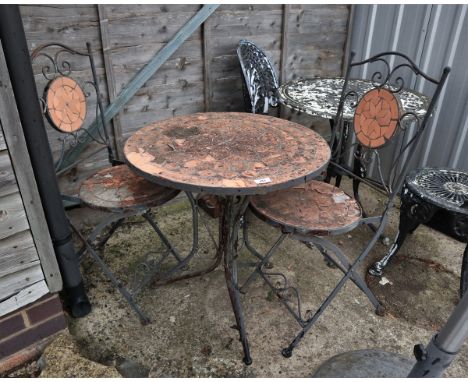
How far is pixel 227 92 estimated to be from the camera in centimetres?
368

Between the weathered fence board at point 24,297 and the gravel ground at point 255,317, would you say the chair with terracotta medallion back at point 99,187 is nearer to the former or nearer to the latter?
the gravel ground at point 255,317

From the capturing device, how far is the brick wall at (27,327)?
2.04m

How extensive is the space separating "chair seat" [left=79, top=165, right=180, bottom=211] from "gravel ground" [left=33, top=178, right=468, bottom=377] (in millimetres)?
829

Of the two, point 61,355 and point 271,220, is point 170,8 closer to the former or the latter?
point 271,220

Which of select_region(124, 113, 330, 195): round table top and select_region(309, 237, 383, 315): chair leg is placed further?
select_region(309, 237, 383, 315): chair leg

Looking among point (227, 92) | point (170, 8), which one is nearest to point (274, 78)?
point (227, 92)

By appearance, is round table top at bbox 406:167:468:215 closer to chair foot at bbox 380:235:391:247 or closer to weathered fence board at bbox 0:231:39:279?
chair foot at bbox 380:235:391:247

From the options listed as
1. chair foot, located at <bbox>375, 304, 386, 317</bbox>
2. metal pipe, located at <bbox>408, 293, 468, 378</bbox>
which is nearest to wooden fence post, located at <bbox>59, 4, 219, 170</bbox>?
chair foot, located at <bbox>375, 304, 386, 317</bbox>

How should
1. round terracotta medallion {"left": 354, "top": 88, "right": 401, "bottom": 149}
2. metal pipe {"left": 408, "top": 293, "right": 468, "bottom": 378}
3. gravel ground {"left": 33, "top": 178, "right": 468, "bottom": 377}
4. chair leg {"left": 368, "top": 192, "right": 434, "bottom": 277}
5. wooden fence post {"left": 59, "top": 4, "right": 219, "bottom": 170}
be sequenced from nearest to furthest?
1. metal pipe {"left": 408, "top": 293, "right": 468, "bottom": 378}
2. round terracotta medallion {"left": 354, "top": 88, "right": 401, "bottom": 149}
3. gravel ground {"left": 33, "top": 178, "right": 468, "bottom": 377}
4. chair leg {"left": 368, "top": 192, "right": 434, "bottom": 277}
5. wooden fence post {"left": 59, "top": 4, "right": 219, "bottom": 170}

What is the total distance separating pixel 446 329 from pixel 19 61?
200 centimetres

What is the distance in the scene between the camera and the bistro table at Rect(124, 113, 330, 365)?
5.72 ft

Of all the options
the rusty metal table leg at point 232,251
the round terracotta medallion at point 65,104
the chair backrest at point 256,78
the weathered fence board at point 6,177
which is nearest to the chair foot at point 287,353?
the rusty metal table leg at point 232,251

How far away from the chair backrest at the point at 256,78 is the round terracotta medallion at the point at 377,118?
4.17ft

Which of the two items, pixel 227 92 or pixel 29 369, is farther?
pixel 227 92
